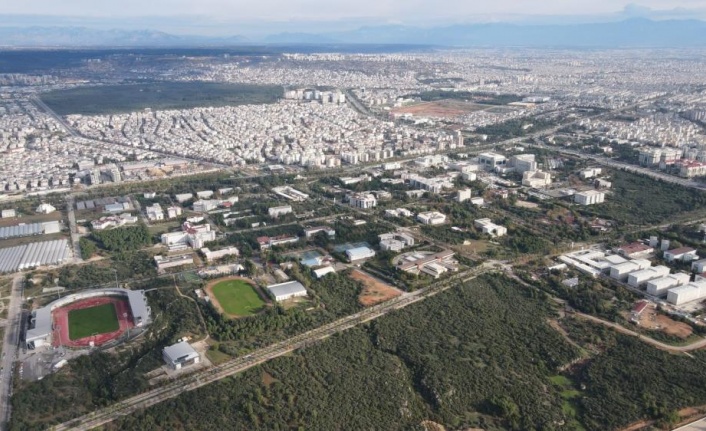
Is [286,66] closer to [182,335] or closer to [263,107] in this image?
[263,107]

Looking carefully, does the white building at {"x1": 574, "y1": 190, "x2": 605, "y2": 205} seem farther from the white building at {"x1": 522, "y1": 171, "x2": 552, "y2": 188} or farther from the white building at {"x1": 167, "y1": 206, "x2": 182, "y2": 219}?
the white building at {"x1": 167, "y1": 206, "x2": 182, "y2": 219}

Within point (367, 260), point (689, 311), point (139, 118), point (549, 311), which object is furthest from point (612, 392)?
point (139, 118)

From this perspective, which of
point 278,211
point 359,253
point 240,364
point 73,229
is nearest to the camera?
point 240,364

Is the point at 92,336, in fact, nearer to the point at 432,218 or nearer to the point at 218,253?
the point at 218,253

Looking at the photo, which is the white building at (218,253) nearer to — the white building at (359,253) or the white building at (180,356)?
the white building at (359,253)

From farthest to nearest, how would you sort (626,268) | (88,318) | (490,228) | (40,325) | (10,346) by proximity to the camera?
(490,228)
(626,268)
(88,318)
(40,325)
(10,346)

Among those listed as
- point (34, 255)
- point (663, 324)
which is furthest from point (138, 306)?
point (663, 324)
